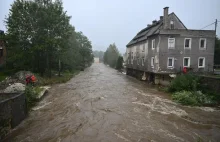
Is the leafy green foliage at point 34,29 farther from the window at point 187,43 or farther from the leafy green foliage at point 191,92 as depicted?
the window at point 187,43

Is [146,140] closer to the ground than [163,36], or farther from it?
closer to the ground

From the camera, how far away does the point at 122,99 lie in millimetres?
16594

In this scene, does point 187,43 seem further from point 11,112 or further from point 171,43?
point 11,112

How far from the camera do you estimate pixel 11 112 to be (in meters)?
9.33

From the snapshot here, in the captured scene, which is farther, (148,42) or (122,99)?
(148,42)

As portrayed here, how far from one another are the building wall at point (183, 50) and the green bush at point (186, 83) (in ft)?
16.7

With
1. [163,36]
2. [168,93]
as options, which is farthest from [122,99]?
[163,36]

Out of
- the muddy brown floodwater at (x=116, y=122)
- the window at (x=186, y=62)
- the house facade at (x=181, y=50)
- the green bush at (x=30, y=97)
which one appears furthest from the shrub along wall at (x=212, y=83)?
the green bush at (x=30, y=97)

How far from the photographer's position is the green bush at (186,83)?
18159 millimetres

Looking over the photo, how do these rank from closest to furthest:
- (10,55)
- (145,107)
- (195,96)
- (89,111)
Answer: (89,111) < (145,107) < (195,96) < (10,55)

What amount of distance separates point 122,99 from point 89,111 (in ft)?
15.3

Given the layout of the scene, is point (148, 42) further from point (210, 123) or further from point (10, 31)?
point (10, 31)

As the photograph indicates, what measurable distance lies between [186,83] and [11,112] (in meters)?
16.3

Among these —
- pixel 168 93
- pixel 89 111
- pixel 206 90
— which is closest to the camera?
pixel 89 111
